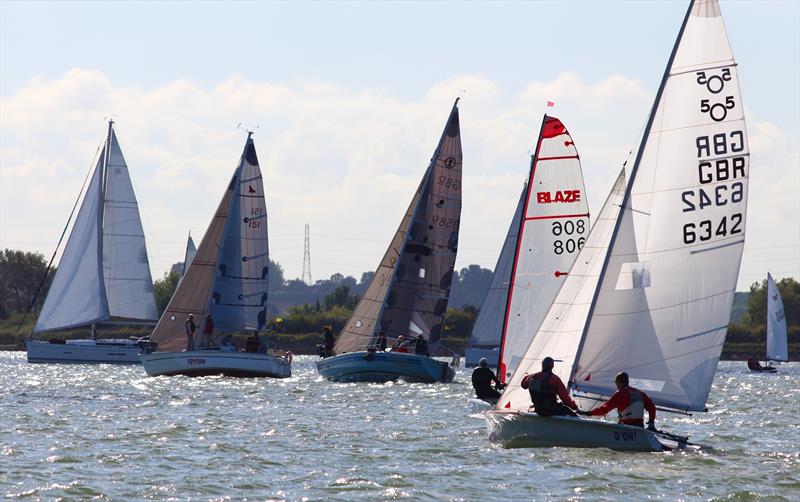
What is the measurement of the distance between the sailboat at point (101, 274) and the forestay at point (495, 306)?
1655 cm

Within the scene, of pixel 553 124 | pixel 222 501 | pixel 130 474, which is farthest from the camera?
pixel 553 124

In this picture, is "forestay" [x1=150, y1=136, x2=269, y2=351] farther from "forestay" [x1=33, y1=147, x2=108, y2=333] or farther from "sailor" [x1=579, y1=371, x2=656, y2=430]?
"sailor" [x1=579, y1=371, x2=656, y2=430]

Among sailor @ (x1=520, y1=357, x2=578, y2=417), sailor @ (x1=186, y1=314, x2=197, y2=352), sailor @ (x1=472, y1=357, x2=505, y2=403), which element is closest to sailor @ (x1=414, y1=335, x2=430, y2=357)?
sailor @ (x1=186, y1=314, x2=197, y2=352)

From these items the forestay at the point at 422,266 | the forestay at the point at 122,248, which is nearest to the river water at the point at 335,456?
the forestay at the point at 422,266

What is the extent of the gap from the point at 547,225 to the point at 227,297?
2075cm

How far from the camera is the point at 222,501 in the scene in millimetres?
19359

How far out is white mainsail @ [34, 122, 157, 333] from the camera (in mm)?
68375

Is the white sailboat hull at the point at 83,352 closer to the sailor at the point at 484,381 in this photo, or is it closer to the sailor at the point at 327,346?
the sailor at the point at 327,346

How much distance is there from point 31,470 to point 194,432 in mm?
6764

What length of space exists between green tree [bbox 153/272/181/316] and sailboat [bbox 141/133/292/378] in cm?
5902

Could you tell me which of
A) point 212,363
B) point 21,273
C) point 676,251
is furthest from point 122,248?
point 21,273

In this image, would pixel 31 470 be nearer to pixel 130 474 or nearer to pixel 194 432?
pixel 130 474

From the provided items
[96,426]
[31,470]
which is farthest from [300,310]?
[31,470]

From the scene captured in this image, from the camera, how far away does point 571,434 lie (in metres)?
24.5
